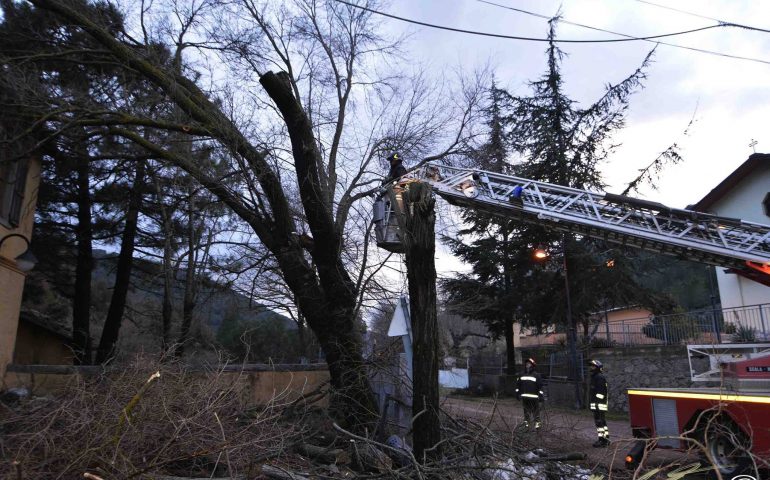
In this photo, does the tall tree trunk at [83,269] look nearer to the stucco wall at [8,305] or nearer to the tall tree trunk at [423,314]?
the stucco wall at [8,305]

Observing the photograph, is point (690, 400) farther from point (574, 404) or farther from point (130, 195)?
point (130, 195)

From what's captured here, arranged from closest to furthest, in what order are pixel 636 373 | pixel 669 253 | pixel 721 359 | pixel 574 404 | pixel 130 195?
pixel 721 359, pixel 669 253, pixel 130 195, pixel 636 373, pixel 574 404

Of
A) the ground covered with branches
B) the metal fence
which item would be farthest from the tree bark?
the metal fence

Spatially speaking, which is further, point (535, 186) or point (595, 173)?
point (595, 173)

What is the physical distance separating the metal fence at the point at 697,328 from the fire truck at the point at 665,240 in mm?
5563

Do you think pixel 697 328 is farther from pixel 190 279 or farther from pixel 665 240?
pixel 190 279

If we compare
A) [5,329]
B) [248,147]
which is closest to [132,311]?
[5,329]

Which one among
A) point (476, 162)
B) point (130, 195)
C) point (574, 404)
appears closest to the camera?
point (476, 162)

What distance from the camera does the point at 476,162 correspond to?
13.6 metres

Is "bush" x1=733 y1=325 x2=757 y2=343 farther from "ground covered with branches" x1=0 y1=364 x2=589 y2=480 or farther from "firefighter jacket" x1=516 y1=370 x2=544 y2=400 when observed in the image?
"ground covered with branches" x1=0 y1=364 x2=589 y2=480

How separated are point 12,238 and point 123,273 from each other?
22.1 feet

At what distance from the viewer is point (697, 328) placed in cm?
1659

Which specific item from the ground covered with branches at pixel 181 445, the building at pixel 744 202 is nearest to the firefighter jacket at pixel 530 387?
the ground covered with branches at pixel 181 445

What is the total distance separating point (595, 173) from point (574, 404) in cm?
863
